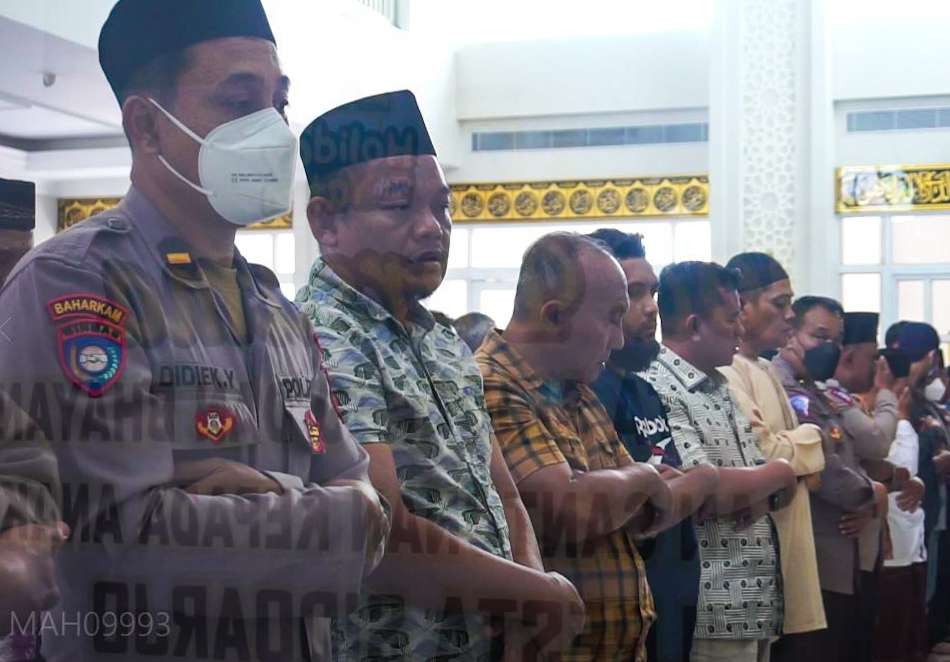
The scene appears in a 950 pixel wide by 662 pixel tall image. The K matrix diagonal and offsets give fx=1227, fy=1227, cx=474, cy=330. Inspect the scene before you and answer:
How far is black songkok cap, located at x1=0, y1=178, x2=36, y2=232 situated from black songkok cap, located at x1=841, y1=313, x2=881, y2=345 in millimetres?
3268

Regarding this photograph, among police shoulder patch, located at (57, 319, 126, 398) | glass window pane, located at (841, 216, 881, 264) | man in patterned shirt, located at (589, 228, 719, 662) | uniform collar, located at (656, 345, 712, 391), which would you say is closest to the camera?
police shoulder patch, located at (57, 319, 126, 398)

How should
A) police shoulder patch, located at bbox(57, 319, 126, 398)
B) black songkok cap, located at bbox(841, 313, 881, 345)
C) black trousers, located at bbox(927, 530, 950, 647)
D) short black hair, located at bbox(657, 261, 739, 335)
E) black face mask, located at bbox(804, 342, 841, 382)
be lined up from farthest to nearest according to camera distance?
black trousers, located at bbox(927, 530, 950, 647) → black songkok cap, located at bbox(841, 313, 881, 345) → black face mask, located at bbox(804, 342, 841, 382) → short black hair, located at bbox(657, 261, 739, 335) → police shoulder patch, located at bbox(57, 319, 126, 398)

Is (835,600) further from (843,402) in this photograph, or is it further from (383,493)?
(383,493)

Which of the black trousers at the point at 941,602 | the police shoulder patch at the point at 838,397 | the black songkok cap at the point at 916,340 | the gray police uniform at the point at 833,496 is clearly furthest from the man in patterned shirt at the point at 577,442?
the black songkok cap at the point at 916,340

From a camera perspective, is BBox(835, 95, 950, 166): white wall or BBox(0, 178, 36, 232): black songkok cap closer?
BBox(0, 178, 36, 232): black songkok cap

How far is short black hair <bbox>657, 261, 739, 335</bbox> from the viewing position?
2.71 metres

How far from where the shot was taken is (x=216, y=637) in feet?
4.03

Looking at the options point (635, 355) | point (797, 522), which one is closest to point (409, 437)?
point (635, 355)

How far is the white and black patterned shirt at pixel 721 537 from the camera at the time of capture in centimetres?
243

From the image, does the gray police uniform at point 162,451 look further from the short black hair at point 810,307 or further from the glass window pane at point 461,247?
the glass window pane at point 461,247

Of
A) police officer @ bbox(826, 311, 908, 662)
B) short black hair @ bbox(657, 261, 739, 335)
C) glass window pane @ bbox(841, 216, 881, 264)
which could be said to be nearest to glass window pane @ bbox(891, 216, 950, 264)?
glass window pane @ bbox(841, 216, 881, 264)

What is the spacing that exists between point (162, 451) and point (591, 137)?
8153 millimetres

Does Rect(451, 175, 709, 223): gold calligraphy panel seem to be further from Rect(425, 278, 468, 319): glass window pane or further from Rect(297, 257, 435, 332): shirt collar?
Rect(297, 257, 435, 332): shirt collar

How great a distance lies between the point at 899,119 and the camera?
8398mm
